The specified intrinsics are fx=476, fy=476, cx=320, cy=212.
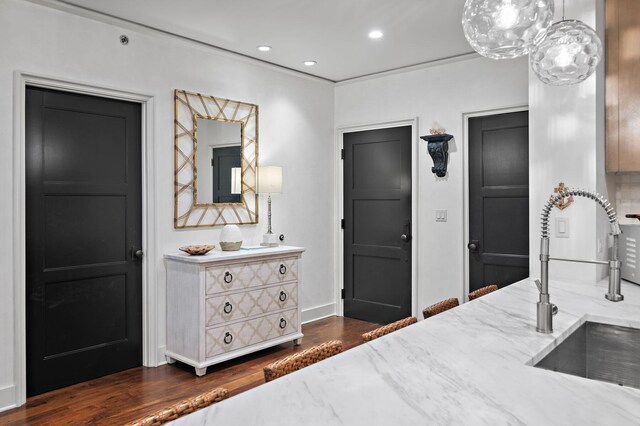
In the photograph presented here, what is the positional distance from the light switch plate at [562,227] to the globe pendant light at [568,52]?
102cm

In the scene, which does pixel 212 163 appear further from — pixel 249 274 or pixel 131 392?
pixel 131 392

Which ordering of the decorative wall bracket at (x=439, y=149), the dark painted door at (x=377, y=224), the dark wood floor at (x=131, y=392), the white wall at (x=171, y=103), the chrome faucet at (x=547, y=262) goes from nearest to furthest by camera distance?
the chrome faucet at (x=547, y=262)
the dark wood floor at (x=131, y=392)
the white wall at (x=171, y=103)
the decorative wall bracket at (x=439, y=149)
the dark painted door at (x=377, y=224)

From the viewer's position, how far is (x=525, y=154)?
3975mm

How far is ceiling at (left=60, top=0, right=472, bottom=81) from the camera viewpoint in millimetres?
3150

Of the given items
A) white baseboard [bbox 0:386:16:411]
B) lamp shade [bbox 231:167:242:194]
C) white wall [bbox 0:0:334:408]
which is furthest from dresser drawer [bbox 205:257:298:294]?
white baseboard [bbox 0:386:16:411]

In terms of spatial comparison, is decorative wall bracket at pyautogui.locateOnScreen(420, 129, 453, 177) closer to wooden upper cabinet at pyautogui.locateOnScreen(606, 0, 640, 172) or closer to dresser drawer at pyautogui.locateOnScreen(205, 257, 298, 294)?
dresser drawer at pyautogui.locateOnScreen(205, 257, 298, 294)

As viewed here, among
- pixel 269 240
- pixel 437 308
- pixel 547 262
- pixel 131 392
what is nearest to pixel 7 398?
pixel 131 392

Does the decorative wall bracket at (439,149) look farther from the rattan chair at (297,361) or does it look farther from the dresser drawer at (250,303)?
the rattan chair at (297,361)

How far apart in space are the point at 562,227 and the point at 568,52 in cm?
117

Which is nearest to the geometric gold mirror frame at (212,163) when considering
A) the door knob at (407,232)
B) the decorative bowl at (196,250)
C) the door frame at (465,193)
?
the decorative bowl at (196,250)

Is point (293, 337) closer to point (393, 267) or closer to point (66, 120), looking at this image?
point (393, 267)

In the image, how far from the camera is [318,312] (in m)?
5.06

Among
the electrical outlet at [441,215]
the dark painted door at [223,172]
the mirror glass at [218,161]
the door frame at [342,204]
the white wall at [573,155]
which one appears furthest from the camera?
the door frame at [342,204]

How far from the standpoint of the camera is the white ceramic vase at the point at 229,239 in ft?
12.7
